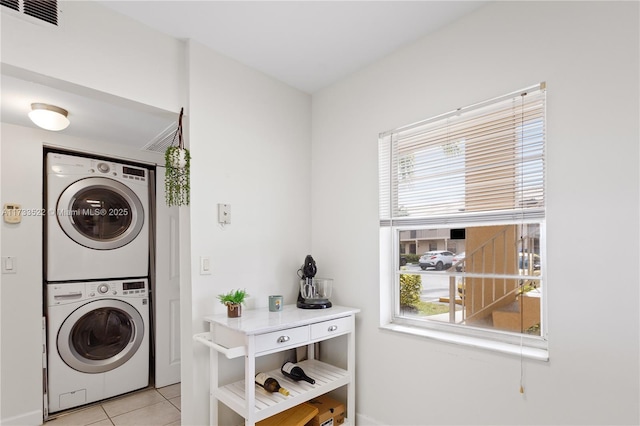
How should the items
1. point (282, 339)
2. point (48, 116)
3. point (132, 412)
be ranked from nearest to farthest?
point (282, 339), point (48, 116), point (132, 412)

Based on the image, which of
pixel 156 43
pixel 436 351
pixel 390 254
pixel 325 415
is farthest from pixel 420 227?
pixel 156 43

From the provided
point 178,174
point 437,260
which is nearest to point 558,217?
point 437,260

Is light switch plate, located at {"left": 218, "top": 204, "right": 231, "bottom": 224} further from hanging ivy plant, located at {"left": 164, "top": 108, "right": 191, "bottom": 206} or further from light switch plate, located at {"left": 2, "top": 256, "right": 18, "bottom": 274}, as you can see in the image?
light switch plate, located at {"left": 2, "top": 256, "right": 18, "bottom": 274}

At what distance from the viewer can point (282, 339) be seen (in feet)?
6.37

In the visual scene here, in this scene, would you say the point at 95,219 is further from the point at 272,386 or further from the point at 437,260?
the point at 437,260

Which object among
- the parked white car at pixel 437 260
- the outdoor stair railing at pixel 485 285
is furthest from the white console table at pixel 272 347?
the outdoor stair railing at pixel 485 285

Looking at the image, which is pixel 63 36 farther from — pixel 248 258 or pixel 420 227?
pixel 420 227

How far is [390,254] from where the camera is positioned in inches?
93.1

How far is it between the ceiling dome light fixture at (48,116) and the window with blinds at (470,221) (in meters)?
2.19

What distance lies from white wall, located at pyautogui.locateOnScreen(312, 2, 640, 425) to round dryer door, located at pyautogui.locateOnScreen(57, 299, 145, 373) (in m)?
2.11

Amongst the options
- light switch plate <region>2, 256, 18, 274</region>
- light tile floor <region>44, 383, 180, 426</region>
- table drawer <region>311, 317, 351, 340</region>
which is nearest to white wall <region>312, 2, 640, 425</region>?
table drawer <region>311, 317, 351, 340</region>

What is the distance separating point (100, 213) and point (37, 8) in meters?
1.82

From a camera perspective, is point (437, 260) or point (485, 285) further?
point (437, 260)

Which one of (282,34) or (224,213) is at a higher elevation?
(282,34)
